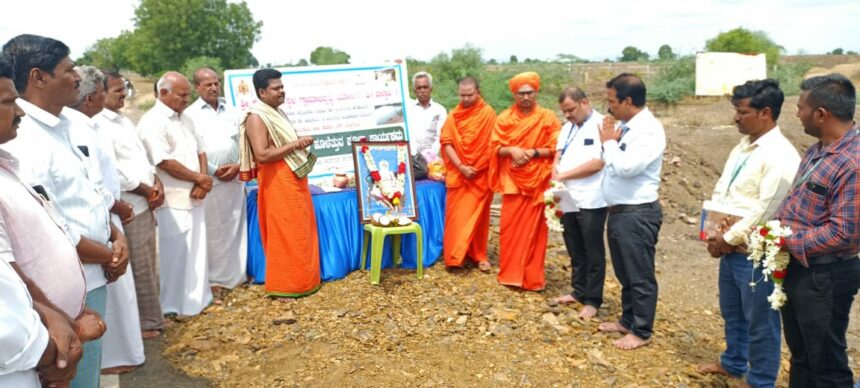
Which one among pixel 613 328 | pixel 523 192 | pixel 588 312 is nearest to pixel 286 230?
pixel 523 192

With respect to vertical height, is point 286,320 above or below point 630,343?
above

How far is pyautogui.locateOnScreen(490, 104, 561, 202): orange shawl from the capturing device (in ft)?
16.0

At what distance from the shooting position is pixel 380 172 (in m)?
5.50

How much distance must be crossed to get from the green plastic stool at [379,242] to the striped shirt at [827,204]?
3.06m

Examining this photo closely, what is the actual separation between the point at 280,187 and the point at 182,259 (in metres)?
1.02

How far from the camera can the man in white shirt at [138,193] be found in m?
4.12

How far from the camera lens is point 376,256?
5.15 metres

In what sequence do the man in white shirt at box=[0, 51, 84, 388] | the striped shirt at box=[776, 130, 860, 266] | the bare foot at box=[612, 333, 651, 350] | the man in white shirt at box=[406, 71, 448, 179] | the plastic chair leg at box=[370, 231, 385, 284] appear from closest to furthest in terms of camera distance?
the man in white shirt at box=[0, 51, 84, 388] → the striped shirt at box=[776, 130, 860, 266] → the bare foot at box=[612, 333, 651, 350] → the plastic chair leg at box=[370, 231, 385, 284] → the man in white shirt at box=[406, 71, 448, 179]

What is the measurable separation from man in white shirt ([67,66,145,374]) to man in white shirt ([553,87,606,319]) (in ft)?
10.1

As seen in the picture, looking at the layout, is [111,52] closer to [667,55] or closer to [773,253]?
[667,55]

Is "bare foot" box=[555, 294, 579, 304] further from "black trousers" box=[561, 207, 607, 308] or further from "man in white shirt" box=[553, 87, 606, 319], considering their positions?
"man in white shirt" box=[553, 87, 606, 319]

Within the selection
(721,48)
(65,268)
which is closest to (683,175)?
(65,268)

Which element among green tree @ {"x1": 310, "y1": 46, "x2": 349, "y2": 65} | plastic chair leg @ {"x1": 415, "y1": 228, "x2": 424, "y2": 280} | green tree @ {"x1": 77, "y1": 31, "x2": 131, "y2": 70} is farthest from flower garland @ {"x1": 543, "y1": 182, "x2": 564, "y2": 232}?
green tree @ {"x1": 77, "y1": 31, "x2": 131, "y2": 70}

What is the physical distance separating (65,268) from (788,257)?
316cm
